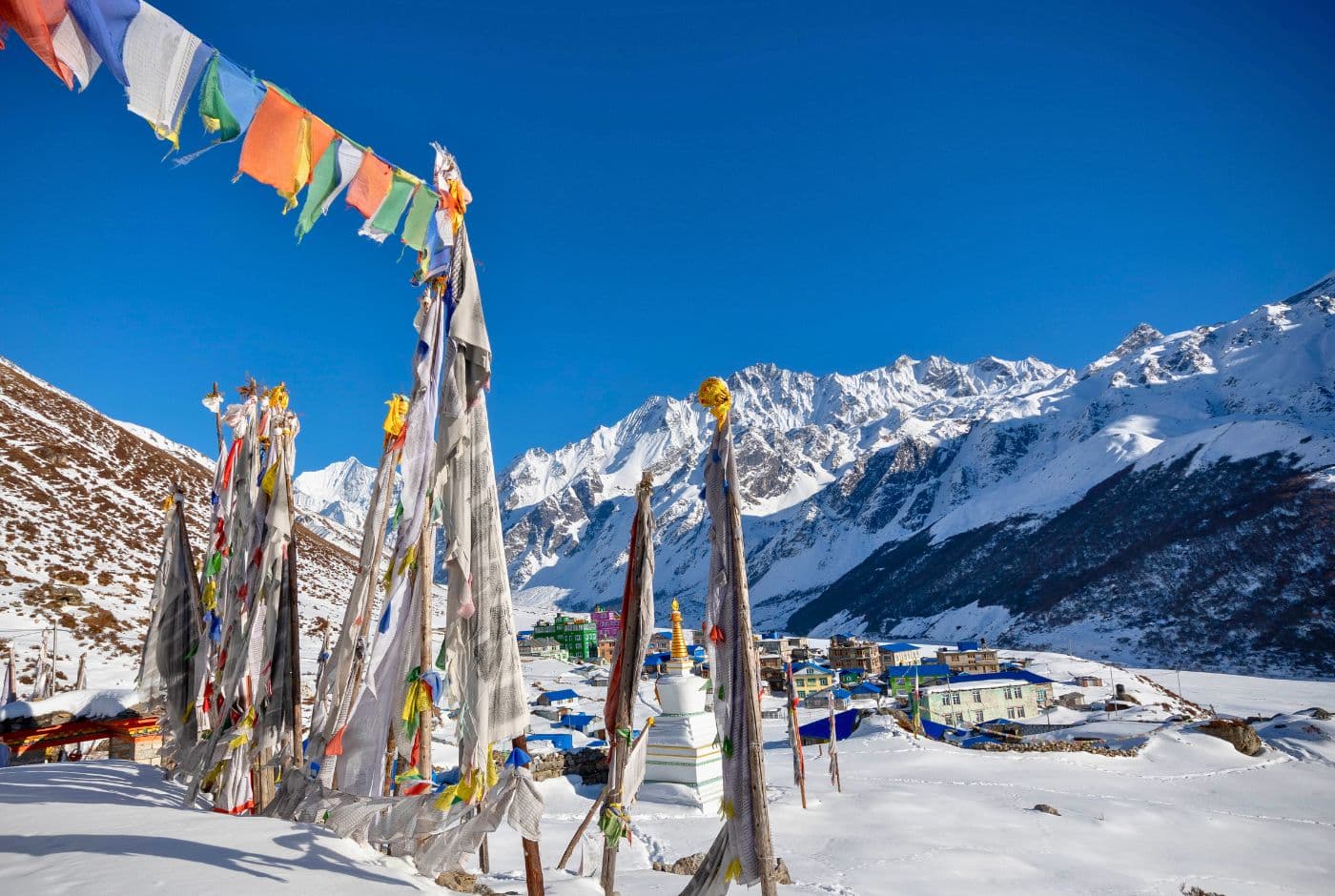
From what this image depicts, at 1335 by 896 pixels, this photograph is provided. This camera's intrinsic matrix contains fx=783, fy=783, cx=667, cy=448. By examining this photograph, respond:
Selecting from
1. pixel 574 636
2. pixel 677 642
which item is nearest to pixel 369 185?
pixel 677 642

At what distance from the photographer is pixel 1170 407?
162 meters

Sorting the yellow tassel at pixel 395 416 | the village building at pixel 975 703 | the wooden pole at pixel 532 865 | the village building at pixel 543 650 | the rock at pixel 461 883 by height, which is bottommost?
the village building at pixel 975 703

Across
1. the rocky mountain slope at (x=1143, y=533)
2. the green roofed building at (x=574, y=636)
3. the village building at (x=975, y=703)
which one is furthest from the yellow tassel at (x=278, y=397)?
the rocky mountain slope at (x=1143, y=533)

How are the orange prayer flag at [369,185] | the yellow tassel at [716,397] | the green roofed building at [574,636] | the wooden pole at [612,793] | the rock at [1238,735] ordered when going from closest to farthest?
the orange prayer flag at [369,185]
the yellow tassel at [716,397]
the wooden pole at [612,793]
the rock at [1238,735]
the green roofed building at [574,636]

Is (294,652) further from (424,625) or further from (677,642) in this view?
(677,642)

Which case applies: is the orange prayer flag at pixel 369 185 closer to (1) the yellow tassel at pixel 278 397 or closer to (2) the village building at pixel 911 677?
(1) the yellow tassel at pixel 278 397

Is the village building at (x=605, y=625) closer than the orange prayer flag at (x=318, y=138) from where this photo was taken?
No

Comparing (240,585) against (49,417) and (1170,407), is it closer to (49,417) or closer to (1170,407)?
(49,417)

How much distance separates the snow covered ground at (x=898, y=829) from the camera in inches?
182

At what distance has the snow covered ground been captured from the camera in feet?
15.1

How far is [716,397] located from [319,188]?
3517mm

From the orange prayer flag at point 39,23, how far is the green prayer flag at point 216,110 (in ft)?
2.55

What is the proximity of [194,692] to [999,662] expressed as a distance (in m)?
63.8

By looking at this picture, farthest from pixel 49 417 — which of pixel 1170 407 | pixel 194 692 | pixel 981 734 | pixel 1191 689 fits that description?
pixel 1170 407
